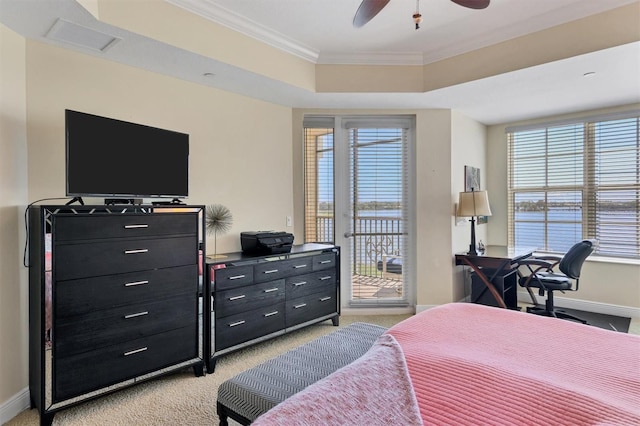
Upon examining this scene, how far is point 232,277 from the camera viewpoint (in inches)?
111

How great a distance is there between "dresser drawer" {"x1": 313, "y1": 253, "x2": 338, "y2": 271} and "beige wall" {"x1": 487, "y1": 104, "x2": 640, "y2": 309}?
270 cm

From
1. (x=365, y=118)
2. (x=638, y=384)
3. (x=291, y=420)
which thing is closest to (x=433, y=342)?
(x=638, y=384)

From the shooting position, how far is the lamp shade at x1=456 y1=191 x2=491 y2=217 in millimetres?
3818

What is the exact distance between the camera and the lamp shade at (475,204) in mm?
3818

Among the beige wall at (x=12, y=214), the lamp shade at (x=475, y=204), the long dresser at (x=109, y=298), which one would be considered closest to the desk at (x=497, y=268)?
the lamp shade at (x=475, y=204)

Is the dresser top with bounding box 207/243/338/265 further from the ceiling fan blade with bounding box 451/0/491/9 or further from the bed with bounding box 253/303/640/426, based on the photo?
the ceiling fan blade with bounding box 451/0/491/9

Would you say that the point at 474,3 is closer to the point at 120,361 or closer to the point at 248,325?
the point at 248,325

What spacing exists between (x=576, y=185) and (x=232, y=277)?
4275mm

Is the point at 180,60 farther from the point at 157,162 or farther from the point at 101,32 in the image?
the point at 157,162

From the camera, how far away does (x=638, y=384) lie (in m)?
1.21

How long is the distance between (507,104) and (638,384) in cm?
346

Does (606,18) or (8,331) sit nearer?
(8,331)

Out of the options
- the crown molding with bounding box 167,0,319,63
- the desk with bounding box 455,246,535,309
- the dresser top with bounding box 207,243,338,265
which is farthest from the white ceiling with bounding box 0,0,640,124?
the desk with bounding box 455,246,535,309

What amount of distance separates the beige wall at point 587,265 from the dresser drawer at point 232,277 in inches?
147
